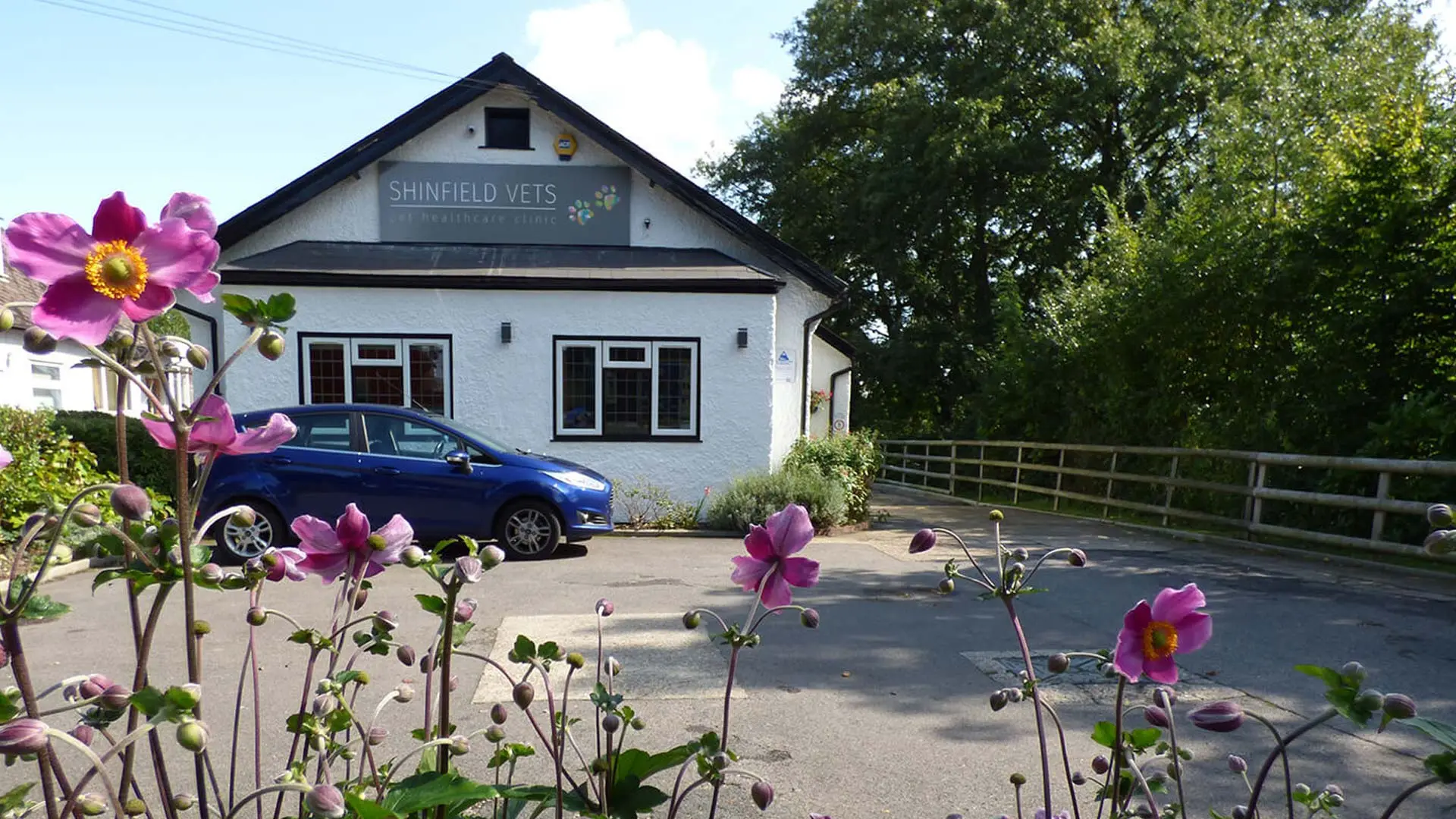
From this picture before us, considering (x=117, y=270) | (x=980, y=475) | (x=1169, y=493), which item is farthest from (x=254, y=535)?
(x=980, y=475)

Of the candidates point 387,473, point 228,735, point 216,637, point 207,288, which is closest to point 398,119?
point 387,473

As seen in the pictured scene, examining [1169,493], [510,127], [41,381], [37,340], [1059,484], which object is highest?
[510,127]

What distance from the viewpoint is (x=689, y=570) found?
8500 mm

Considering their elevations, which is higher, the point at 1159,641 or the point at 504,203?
the point at 504,203

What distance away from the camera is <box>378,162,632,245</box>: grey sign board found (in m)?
13.4

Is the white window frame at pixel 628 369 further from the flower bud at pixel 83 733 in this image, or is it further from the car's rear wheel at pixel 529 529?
the flower bud at pixel 83 733

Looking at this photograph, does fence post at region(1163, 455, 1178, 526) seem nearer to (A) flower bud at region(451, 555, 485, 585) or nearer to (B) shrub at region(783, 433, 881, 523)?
(B) shrub at region(783, 433, 881, 523)

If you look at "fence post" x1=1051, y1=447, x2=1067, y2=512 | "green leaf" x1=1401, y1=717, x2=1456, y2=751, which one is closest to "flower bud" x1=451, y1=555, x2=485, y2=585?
"green leaf" x1=1401, y1=717, x2=1456, y2=751

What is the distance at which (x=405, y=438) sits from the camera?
30.2 feet

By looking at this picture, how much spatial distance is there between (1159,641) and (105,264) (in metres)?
1.53

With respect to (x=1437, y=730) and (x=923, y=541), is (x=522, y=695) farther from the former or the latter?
(x=1437, y=730)

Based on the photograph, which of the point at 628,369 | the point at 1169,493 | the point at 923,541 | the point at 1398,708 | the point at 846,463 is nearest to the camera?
the point at 1398,708

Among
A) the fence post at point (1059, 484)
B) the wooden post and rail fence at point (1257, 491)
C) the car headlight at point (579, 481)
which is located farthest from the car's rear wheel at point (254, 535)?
the fence post at point (1059, 484)

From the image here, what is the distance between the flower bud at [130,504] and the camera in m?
1.05
